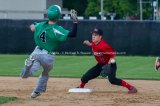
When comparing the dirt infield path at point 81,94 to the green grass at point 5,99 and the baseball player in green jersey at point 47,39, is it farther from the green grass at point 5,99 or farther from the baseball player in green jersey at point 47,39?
the baseball player in green jersey at point 47,39

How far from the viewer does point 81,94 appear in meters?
13.4

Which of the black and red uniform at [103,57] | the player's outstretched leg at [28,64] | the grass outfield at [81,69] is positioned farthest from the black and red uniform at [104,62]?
the grass outfield at [81,69]

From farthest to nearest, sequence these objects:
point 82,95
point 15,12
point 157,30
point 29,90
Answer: point 15,12 → point 157,30 → point 29,90 → point 82,95

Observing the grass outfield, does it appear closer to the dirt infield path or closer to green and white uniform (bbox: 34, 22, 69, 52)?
the dirt infield path

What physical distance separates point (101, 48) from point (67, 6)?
61.9m

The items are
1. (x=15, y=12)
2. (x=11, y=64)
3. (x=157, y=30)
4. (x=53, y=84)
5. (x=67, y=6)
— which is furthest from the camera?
(x=67, y=6)

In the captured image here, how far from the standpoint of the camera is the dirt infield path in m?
11.8

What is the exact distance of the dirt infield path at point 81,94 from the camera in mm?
11805

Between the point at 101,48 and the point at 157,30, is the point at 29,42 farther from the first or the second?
the point at 101,48

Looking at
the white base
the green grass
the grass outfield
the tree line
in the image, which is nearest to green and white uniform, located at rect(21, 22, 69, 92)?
the green grass

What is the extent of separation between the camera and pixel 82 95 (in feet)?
43.4

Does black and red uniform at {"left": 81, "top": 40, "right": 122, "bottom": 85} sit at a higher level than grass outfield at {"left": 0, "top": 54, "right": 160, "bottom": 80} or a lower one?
higher

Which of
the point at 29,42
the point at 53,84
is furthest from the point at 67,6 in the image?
the point at 53,84

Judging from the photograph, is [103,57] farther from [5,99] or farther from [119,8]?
[119,8]
